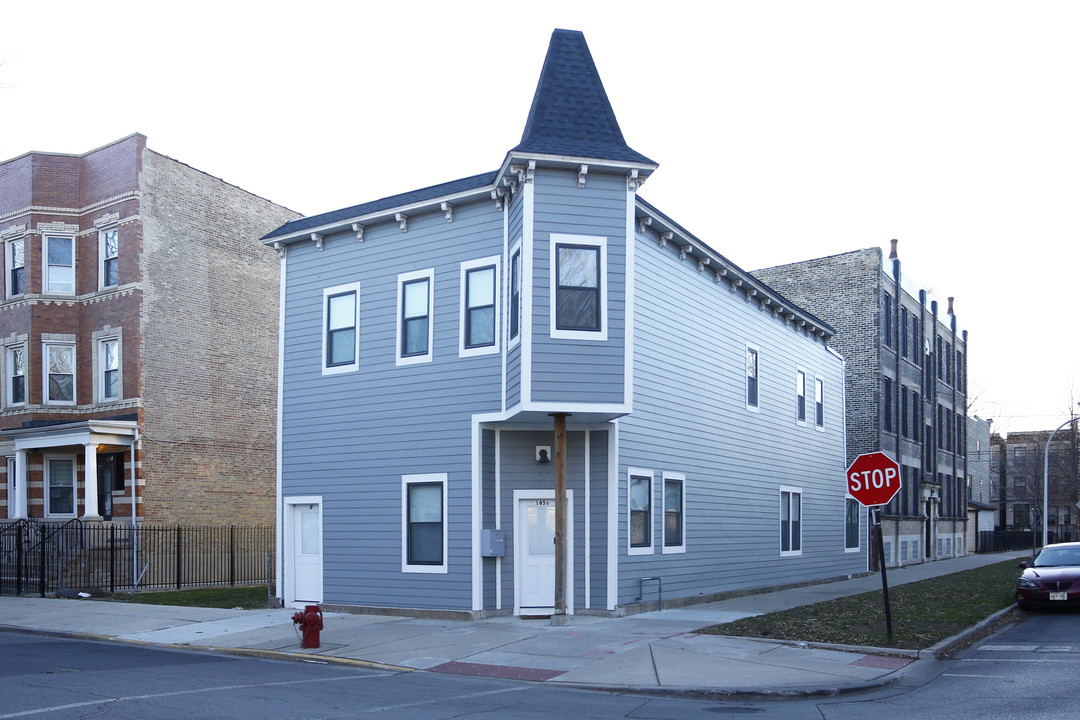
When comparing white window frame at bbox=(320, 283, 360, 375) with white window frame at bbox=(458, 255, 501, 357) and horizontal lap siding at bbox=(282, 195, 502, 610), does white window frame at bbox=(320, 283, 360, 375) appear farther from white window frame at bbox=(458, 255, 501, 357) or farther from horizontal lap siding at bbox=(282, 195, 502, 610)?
white window frame at bbox=(458, 255, 501, 357)

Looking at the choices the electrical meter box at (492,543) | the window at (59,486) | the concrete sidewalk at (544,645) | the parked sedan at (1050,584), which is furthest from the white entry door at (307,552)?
the parked sedan at (1050,584)

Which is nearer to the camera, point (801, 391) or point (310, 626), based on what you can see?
point (310, 626)

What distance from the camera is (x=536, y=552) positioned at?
1767cm

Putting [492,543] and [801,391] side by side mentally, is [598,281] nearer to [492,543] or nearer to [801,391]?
[492,543]

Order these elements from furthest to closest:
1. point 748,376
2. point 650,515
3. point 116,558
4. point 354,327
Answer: point 116,558 < point 748,376 < point 354,327 < point 650,515

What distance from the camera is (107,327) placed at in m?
28.0

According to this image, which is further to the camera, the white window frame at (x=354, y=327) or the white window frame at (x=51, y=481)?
the white window frame at (x=51, y=481)

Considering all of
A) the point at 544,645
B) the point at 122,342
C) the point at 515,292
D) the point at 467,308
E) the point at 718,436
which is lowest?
the point at 544,645

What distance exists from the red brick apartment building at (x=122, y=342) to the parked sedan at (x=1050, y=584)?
21.4m

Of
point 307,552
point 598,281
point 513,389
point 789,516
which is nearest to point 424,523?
point 307,552

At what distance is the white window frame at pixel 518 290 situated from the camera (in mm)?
16359

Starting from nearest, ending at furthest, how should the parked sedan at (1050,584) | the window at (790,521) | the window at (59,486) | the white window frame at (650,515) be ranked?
the white window frame at (650,515) < the parked sedan at (1050,584) < the window at (790,521) < the window at (59,486)

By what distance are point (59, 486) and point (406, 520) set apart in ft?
51.0

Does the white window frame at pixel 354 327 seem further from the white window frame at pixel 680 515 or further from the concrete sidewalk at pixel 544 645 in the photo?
the white window frame at pixel 680 515
